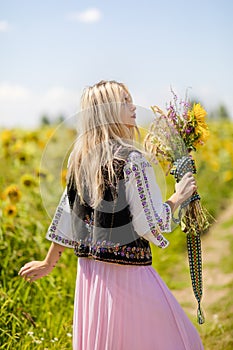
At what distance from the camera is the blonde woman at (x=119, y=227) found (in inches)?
88.2

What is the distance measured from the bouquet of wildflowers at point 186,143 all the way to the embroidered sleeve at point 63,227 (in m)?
0.45

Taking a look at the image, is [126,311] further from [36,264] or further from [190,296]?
[190,296]

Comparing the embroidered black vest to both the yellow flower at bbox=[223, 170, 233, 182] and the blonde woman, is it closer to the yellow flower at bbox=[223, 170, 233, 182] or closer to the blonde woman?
the blonde woman

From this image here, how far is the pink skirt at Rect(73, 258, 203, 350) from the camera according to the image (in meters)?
2.34

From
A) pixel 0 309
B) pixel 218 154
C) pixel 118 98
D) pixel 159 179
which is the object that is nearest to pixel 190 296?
pixel 0 309

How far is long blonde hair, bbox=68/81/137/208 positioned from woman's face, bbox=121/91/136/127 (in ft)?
0.05

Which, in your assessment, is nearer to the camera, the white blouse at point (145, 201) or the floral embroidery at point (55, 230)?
the white blouse at point (145, 201)

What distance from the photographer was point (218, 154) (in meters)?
8.67

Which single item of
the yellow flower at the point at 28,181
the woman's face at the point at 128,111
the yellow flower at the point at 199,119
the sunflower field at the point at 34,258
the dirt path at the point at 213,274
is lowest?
the dirt path at the point at 213,274

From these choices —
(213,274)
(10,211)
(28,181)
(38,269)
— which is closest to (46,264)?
(38,269)

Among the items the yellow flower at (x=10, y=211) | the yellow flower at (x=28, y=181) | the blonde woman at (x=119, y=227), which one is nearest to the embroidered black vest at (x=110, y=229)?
the blonde woman at (x=119, y=227)

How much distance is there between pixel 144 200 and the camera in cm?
222

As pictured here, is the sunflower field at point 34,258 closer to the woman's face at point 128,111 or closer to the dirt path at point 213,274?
the dirt path at point 213,274

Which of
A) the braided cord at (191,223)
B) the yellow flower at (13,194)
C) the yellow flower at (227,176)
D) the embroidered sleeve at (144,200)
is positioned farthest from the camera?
the yellow flower at (227,176)
